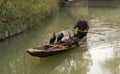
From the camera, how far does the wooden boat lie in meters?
13.6

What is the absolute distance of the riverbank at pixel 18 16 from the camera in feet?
61.9

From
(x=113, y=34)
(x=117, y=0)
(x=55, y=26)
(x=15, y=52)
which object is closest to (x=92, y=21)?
(x=55, y=26)

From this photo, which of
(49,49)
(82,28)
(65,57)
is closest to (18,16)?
(82,28)

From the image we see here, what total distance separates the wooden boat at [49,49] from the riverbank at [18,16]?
4.33 m

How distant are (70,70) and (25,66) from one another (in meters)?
2.11

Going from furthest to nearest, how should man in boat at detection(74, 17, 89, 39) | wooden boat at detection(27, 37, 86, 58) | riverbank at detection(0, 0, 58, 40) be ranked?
riverbank at detection(0, 0, 58, 40)
man in boat at detection(74, 17, 89, 39)
wooden boat at detection(27, 37, 86, 58)

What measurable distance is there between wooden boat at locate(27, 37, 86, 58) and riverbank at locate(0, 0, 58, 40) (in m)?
4.33

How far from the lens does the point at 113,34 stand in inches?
799

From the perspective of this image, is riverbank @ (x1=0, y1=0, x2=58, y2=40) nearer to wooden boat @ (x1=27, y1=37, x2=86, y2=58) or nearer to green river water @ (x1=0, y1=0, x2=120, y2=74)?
green river water @ (x1=0, y1=0, x2=120, y2=74)

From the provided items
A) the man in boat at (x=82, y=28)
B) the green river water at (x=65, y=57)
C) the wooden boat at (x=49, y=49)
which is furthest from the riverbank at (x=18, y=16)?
the wooden boat at (x=49, y=49)

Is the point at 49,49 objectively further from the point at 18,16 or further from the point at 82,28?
the point at 18,16

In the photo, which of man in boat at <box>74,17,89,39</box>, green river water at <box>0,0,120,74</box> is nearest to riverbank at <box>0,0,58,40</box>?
green river water at <box>0,0,120,74</box>

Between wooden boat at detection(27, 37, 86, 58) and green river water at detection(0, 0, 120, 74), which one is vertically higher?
wooden boat at detection(27, 37, 86, 58)

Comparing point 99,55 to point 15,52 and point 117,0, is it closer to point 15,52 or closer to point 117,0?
point 15,52
